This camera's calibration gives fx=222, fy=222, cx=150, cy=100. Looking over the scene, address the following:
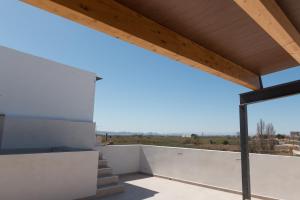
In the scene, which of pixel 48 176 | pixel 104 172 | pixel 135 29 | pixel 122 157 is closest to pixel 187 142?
pixel 122 157

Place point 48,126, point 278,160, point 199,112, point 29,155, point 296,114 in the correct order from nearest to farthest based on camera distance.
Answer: point 29,155 < point 278,160 < point 48,126 < point 296,114 < point 199,112

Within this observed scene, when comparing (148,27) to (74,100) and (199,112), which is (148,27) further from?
(199,112)

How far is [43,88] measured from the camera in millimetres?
6473

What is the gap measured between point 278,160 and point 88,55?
5.82 m

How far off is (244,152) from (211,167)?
243cm

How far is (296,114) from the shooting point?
393 inches

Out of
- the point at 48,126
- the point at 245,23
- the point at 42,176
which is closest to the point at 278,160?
the point at 245,23

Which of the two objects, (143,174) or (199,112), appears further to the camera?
(199,112)

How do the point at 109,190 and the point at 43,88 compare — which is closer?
the point at 109,190

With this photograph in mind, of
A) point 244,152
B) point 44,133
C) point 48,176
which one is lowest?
point 48,176

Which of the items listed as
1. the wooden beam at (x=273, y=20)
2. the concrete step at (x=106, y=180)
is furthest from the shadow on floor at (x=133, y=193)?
the wooden beam at (x=273, y=20)

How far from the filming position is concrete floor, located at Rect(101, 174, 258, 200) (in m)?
5.20

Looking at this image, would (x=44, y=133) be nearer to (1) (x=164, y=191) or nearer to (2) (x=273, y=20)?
(1) (x=164, y=191)

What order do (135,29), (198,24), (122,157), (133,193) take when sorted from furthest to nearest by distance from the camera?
(122,157), (133,193), (198,24), (135,29)
